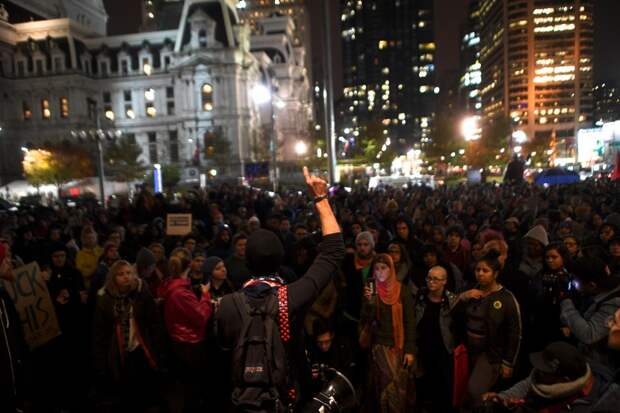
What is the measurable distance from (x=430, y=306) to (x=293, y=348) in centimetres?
269

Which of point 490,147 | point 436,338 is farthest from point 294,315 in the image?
point 490,147

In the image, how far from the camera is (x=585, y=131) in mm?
48531

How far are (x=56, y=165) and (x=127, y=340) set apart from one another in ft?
171

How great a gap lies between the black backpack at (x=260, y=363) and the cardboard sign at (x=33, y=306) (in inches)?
150

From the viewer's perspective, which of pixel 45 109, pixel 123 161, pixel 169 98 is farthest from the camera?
pixel 169 98

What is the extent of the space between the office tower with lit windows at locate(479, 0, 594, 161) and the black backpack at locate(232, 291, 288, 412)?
154 metres

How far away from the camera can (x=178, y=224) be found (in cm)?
985

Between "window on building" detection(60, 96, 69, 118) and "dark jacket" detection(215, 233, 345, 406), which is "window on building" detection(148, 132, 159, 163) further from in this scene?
"dark jacket" detection(215, 233, 345, 406)

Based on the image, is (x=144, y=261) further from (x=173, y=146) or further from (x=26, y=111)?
(x=26, y=111)

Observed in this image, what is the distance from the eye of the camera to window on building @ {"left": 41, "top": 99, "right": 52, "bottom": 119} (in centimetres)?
6719

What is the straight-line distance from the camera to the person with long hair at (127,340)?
449 cm

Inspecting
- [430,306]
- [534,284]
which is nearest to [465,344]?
[430,306]

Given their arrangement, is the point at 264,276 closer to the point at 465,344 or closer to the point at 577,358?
the point at 577,358

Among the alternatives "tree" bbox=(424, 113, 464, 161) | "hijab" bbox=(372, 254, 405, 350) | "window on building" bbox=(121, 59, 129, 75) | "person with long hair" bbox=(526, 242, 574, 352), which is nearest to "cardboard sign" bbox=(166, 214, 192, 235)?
"hijab" bbox=(372, 254, 405, 350)
